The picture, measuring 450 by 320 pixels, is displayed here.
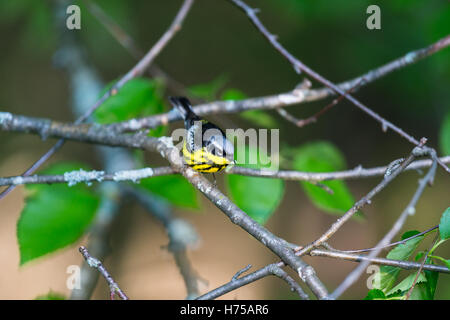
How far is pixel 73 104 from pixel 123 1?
0.81 meters

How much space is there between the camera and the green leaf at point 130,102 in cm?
164

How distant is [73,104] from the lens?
2445 millimetres

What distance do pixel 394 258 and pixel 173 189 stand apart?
2.93 ft

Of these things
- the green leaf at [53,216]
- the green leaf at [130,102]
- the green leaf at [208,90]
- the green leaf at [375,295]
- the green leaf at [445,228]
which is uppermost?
the green leaf at [208,90]

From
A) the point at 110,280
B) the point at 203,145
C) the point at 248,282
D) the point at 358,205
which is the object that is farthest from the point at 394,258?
the point at 203,145

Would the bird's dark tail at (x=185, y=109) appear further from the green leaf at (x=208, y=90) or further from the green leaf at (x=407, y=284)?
the green leaf at (x=407, y=284)

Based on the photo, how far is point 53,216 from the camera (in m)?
1.50

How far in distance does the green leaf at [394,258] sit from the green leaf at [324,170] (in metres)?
0.52

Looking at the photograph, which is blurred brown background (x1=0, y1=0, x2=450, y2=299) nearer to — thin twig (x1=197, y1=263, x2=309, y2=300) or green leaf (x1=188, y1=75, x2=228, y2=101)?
green leaf (x1=188, y1=75, x2=228, y2=101)

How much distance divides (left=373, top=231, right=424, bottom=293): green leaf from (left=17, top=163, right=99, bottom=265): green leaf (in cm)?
101

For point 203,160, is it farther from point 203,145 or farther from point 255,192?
point 255,192

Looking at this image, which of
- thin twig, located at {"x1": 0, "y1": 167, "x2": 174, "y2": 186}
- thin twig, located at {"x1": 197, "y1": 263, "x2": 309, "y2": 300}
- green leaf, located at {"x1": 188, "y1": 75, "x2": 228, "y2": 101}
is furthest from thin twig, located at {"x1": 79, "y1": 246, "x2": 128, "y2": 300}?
green leaf, located at {"x1": 188, "y1": 75, "x2": 228, "y2": 101}

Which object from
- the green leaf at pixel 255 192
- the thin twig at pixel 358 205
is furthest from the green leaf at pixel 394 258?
the green leaf at pixel 255 192

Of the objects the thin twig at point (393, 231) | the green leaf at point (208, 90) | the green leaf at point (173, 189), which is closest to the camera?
the thin twig at point (393, 231)
